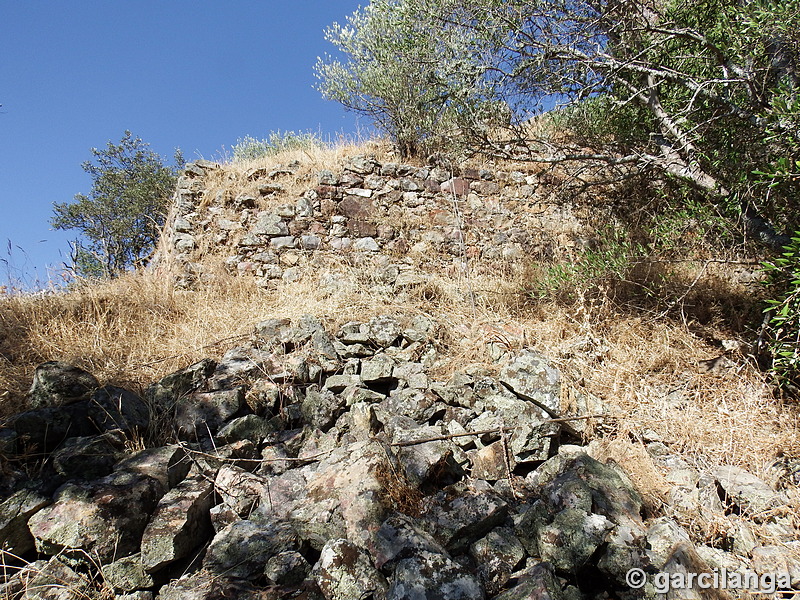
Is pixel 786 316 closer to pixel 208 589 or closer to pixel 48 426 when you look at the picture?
pixel 208 589

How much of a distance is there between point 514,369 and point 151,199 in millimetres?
13629

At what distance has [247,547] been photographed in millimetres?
2143

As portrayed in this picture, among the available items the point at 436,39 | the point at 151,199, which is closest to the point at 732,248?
the point at 436,39

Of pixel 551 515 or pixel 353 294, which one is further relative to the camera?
pixel 353 294

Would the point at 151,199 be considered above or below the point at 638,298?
above

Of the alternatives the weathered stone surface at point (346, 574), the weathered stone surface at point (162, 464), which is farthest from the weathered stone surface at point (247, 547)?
the weathered stone surface at point (162, 464)

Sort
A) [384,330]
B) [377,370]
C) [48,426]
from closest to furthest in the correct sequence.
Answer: [48,426] → [377,370] → [384,330]

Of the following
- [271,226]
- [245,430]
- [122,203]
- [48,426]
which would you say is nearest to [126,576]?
[245,430]

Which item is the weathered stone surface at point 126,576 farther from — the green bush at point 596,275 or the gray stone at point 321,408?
the green bush at point 596,275

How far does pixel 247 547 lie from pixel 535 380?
2265mm

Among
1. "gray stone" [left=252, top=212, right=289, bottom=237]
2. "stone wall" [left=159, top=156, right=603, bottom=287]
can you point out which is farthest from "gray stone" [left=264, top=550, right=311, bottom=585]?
"gray stone" [left=252, top=212, right=289, bottom=237]

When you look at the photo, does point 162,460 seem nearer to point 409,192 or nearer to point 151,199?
point 409,192

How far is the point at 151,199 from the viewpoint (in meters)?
13.3

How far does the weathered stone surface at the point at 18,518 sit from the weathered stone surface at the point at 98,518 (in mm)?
47
